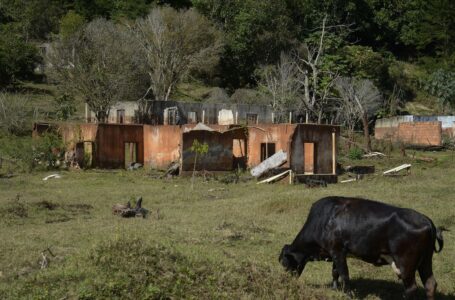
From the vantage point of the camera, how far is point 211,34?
169ft

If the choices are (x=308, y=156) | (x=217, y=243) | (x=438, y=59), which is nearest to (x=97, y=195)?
(x=217, y=243)

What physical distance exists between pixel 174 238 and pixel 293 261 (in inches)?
157

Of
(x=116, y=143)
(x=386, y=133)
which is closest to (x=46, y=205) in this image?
(x=116, y=143)

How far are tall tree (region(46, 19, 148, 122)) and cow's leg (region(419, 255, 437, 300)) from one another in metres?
30.1

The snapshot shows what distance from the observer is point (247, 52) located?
54656 mm

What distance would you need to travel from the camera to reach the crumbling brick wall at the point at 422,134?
41.8 metres

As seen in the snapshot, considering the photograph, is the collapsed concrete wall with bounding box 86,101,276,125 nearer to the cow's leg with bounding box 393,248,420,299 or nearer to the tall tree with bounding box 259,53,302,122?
the tall tree with bounding box 259,53,302,122

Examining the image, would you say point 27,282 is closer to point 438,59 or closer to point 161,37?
point 161,37

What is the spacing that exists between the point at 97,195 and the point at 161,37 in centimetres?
2796

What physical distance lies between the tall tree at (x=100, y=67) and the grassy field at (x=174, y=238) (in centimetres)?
1111

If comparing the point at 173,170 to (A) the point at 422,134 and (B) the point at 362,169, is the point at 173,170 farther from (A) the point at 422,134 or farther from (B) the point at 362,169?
(A) the point at 422,134

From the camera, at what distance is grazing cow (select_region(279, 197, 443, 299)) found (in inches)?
303

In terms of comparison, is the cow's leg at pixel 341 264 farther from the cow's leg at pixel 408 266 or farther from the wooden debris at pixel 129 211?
the wooden debris at pixel 129 211

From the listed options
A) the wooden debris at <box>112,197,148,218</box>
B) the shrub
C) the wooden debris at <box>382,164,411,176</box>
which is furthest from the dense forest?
the wooden debris at <box>112,197,148,218</box>
